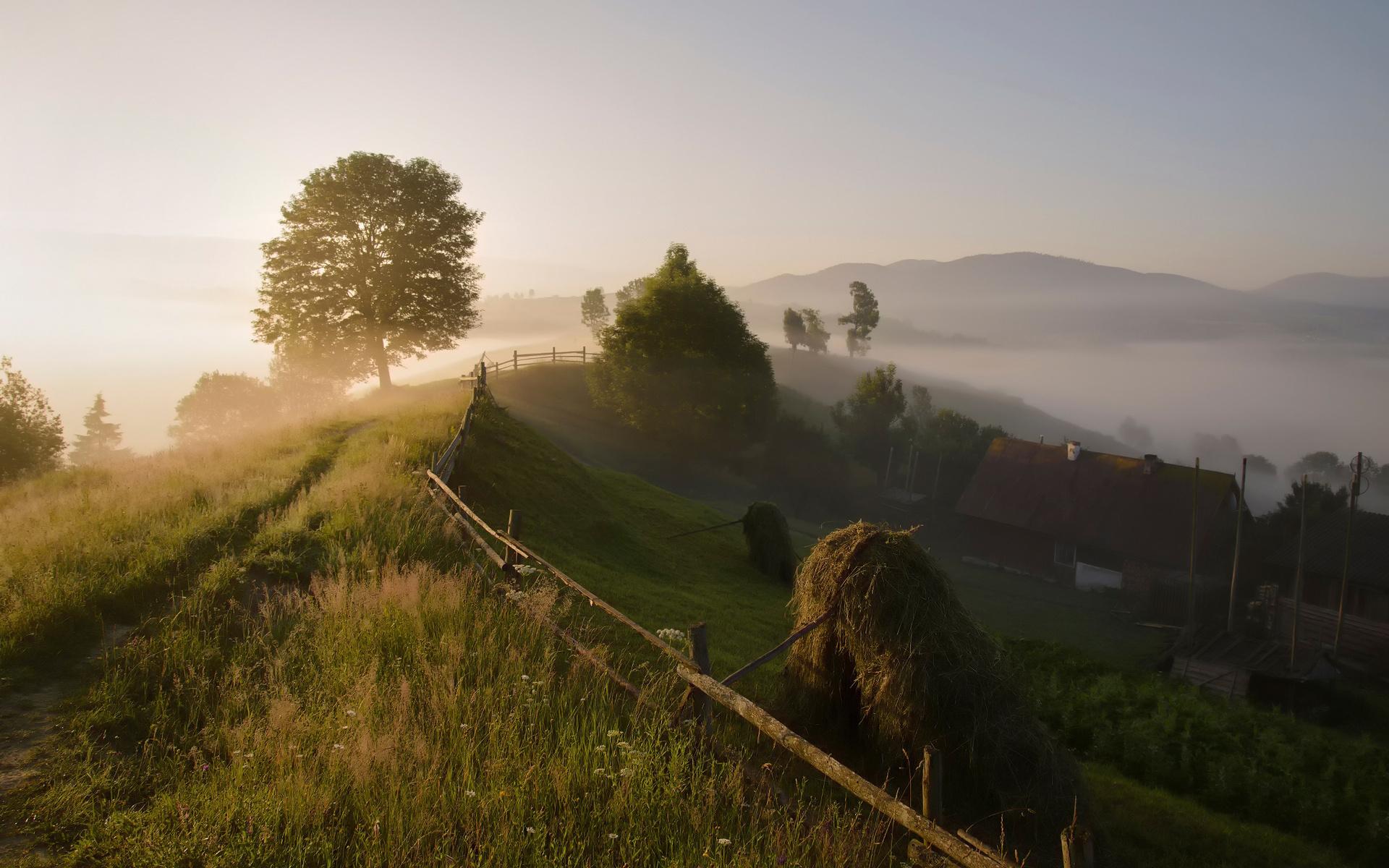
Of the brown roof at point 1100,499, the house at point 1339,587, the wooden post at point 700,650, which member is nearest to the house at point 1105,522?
the brown roof at point 1100,499

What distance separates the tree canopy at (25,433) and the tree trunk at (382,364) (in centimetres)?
1435

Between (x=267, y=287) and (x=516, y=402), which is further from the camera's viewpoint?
(x=516, y=402)

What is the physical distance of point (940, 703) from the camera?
24.0 feet

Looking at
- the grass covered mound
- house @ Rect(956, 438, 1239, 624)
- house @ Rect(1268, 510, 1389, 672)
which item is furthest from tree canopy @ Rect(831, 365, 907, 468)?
the grass covered mound

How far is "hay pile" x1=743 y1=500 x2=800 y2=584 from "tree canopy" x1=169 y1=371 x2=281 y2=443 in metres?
52.8

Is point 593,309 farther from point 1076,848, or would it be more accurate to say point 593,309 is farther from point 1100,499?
point 1076,848

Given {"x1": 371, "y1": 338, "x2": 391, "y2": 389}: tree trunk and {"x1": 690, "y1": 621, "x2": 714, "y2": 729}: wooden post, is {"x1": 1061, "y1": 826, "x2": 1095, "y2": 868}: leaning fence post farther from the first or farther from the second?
{"x1": 371, "y1": 338, "x2": 391, "y2": 389}: tree trunk

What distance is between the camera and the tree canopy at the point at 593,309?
94.9 metres

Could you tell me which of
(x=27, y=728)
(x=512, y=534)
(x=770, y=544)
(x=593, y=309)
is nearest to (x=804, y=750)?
(x=27, y=728)

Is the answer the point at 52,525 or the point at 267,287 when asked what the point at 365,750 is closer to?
the point at 52,525

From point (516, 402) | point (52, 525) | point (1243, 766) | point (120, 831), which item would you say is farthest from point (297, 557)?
point (516, 402)

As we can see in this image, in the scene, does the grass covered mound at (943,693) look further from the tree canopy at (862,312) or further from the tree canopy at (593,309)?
the tree canopy at (862,312)

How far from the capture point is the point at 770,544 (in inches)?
912

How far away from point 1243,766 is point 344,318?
3875cm
